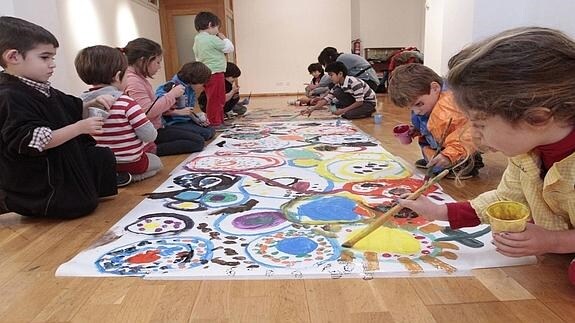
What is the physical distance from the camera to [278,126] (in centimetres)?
350

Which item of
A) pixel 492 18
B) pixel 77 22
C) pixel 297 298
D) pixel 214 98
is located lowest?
pixel 297 298

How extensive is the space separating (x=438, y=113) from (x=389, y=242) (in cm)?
72

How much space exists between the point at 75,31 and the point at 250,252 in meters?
3.67

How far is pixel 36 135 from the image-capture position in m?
1.34

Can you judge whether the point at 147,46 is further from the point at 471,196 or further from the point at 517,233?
the point at 517,233

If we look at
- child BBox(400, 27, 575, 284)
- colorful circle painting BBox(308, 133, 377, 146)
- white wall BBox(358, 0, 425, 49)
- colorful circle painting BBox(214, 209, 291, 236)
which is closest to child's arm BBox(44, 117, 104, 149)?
colorful circle painting BBox(214, 209, 291, 236)

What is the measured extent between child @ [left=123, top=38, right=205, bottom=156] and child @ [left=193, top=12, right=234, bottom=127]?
3.43 feet

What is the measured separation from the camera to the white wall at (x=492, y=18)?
2516mm

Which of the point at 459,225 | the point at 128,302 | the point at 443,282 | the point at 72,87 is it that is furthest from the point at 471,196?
the point at 72,87

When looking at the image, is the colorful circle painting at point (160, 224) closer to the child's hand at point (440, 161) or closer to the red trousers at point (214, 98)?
the child's hand at point (440, 161)

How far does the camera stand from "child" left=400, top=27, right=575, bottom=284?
722mm

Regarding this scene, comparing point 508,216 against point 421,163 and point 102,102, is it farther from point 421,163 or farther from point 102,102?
point 102,102

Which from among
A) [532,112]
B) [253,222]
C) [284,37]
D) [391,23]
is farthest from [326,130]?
[391,23]

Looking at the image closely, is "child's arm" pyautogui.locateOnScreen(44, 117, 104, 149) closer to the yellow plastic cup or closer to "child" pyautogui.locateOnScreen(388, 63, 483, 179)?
"child" pyautogui.locateOnScreen(388, 63, 483, 179)
